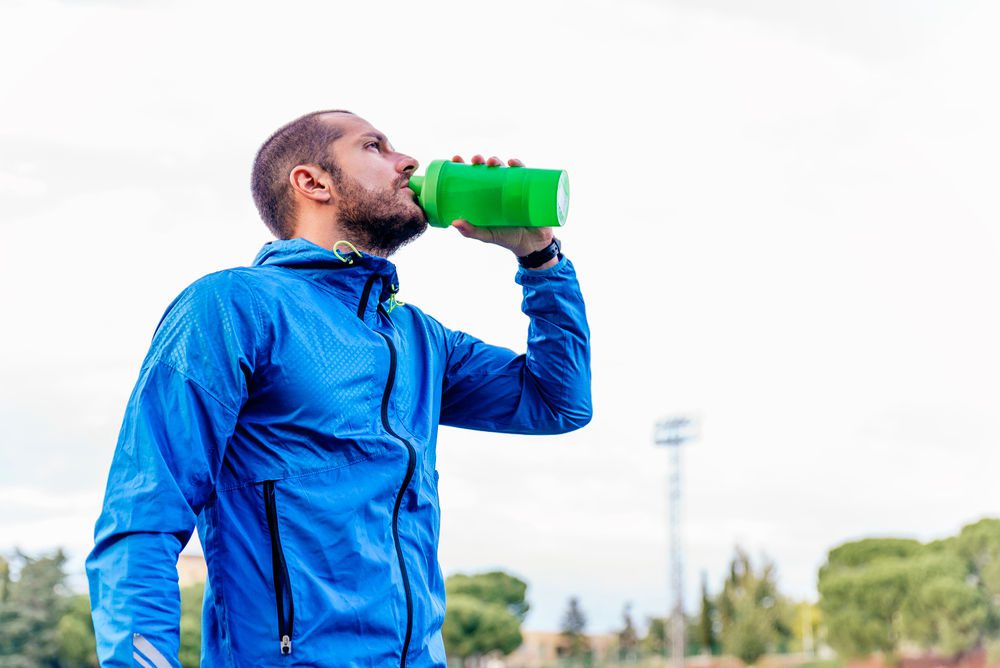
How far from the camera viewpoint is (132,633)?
7.50 ft

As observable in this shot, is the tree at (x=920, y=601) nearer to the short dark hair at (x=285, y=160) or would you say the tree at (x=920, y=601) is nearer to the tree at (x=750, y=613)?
the tree at (x=750, y=613)

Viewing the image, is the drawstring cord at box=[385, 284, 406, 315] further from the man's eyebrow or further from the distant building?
the distant building

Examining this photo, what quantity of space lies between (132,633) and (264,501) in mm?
408

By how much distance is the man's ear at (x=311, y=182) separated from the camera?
310cm

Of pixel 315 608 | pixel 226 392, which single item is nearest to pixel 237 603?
pixel 315 608

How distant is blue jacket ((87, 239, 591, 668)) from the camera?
240 cm

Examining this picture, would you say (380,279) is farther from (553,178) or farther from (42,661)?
(42,661)

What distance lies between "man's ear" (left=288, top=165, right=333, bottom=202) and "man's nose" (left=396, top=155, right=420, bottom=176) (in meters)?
0.18

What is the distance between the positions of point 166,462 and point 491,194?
1079 millimetres

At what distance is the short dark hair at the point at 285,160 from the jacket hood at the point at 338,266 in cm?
20

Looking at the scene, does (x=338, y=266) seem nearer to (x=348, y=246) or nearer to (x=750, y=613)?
(x=348, y=246)

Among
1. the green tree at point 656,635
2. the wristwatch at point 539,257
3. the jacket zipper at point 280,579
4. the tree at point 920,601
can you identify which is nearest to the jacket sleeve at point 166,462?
the jacket zipper at point 280,579

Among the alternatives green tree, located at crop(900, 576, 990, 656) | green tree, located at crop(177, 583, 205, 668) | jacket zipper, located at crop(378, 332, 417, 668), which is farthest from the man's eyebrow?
green tree, located at crop(900, 576, 990, 656)

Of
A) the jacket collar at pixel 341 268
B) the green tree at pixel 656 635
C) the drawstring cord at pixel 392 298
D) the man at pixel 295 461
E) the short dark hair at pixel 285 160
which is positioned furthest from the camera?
the green tree at pixel 656 635
